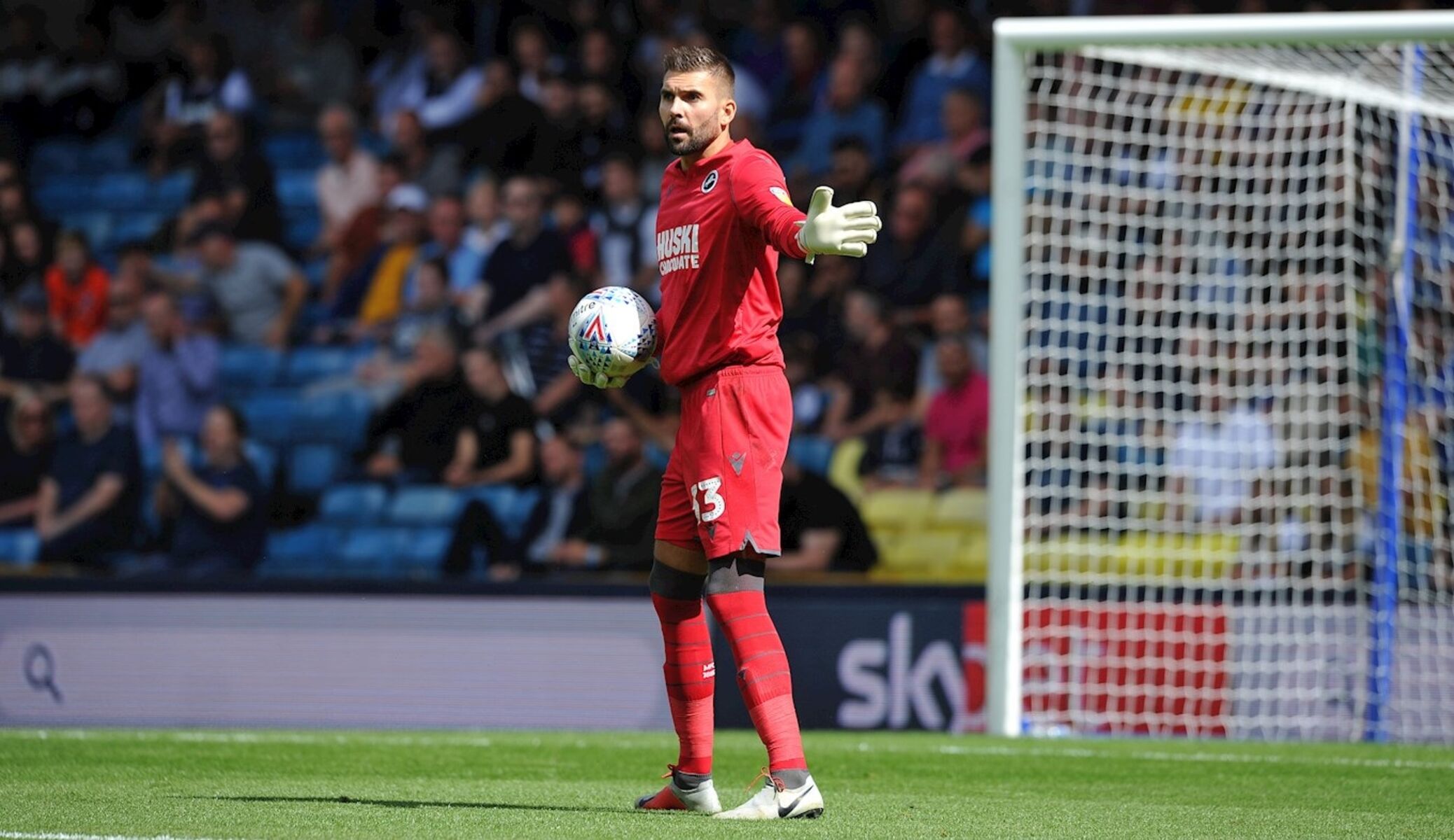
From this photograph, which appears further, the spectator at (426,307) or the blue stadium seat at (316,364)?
the blue stadium seat at (316,364)

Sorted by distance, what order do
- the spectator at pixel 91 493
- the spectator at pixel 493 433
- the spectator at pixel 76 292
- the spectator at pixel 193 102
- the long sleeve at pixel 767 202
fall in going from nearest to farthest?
1. the long sleeve at pixel 767 202
2. the spectator at pixel 493 433
3. the spectator at pixel 91 493
4. the spectator at pixel 76 292
5. the spectator at pixel 193 102

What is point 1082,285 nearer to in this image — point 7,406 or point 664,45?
point 664,45

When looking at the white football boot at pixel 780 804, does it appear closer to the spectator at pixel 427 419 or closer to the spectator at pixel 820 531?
the spectator at pixel 820 531

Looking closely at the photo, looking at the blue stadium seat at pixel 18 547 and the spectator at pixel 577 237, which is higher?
the spectator at pixel 577 237

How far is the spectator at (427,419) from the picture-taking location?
461 inches

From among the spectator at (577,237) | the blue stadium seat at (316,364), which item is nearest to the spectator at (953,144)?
the spectator at (577,237)

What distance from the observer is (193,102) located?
47.9ft

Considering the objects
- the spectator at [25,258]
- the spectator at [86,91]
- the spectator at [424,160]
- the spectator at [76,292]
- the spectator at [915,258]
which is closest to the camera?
the spectator at [915,258]

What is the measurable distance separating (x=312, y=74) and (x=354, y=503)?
433cm

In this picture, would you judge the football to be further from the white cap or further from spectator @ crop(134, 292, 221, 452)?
the white cap

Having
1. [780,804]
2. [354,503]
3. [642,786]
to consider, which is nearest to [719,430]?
Answer: [780,804]

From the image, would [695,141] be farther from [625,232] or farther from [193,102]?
[193,102]

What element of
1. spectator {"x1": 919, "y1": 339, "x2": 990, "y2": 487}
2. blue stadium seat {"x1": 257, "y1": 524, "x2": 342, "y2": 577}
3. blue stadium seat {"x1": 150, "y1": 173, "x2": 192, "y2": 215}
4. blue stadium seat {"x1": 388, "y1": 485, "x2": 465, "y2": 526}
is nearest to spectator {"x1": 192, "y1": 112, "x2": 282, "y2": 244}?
blue stadium seat {"x1": 150, "y1": 173, "x2": 192, "y2": 215}

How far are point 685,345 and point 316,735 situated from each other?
12.4 ft
